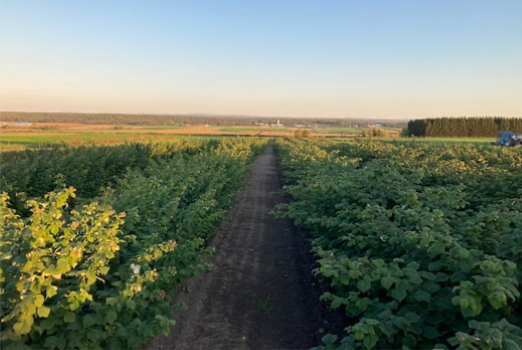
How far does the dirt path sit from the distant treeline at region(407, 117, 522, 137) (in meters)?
87.0

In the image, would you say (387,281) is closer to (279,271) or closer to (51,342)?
(51,342)

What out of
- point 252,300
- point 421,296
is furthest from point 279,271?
point 421,296

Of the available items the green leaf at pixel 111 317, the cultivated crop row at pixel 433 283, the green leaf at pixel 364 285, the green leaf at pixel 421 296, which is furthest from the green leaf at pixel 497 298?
A: the green leaf at pixel 111 317

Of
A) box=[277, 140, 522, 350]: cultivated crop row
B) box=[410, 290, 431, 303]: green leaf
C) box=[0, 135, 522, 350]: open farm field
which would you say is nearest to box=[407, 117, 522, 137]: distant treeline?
box=[0, 135, 522, 350]: open farm field

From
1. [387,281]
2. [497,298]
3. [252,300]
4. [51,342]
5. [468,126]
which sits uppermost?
[468,126]

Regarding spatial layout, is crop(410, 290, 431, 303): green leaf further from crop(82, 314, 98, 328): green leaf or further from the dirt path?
crop(82, 314, 98, 328): green leaf

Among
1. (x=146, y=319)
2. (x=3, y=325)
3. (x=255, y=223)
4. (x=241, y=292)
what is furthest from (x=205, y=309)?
(x=255, y=223)

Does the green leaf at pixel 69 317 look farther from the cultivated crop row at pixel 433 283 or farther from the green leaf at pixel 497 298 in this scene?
the green leaf at pixel 497 298

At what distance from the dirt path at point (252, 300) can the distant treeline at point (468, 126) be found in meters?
87.0

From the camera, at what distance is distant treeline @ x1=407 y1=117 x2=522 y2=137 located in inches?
3452

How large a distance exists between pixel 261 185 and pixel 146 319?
1860cm

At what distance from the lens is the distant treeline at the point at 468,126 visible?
288ft

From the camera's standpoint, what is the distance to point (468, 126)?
291 feet

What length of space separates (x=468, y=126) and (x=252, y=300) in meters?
97.8
